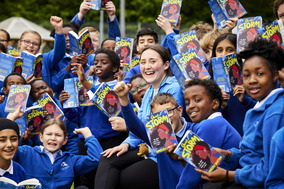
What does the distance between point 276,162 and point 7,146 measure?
274cm

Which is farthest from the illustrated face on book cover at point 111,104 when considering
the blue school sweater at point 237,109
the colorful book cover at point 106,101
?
the blue school sweater at point 237,109

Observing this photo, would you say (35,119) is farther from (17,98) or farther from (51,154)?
(51,154)

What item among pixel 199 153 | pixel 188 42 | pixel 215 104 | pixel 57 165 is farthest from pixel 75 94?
pixel 199 153

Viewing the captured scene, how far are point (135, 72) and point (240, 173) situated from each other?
3369 mm

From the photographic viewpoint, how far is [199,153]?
3.28 meters

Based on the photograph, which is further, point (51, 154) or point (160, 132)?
point (51, 154)

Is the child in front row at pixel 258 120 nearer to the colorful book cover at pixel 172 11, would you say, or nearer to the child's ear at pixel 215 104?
the child's ear at pixel 215 104

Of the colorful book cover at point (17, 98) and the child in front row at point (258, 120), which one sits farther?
the colorful book cover at point (17, 98)

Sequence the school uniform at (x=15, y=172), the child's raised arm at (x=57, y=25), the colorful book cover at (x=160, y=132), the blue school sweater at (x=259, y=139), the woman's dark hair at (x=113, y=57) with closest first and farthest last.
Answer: the blue school sweater at (x=259, y=139)
the colorful book cover at (x=160, y=132)
the school uniform at (x=15, y=172)
the woman's dark hair at (x=113, y=57)
the child's raised arm at (x=57, y=25)

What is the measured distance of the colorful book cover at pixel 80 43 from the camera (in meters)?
6.04

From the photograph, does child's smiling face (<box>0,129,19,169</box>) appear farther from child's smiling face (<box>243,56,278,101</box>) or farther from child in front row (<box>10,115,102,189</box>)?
child's smiling face (<box>243,56,278,101</box>)

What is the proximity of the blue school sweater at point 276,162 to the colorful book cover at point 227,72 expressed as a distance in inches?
68.1

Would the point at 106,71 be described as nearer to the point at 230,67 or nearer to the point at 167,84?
the point at 167,84

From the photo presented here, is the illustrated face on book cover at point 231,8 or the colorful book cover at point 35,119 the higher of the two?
the illustrated face on book cover at point 231,8
